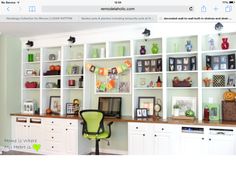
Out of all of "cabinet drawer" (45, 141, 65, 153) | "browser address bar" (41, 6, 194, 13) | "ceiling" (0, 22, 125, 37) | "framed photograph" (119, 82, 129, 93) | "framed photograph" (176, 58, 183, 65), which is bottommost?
"cabinet drawer" (45, 141, 65, 153)

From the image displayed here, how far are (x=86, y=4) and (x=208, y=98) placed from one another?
14.6 ft

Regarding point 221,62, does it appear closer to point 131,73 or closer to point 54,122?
point 131,73

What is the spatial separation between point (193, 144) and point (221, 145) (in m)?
0.44

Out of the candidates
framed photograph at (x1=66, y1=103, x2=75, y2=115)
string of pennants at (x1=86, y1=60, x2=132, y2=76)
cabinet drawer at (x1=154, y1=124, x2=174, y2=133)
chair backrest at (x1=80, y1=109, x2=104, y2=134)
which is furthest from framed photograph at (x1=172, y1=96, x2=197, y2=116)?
framed photograph at (x1=66, y1=103, x2=75, y2=115)

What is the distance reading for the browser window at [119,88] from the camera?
15.3 ft

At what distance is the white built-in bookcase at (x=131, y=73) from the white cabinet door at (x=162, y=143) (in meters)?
0.49

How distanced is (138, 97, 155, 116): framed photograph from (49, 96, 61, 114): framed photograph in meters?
1.98

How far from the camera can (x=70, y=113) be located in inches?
233

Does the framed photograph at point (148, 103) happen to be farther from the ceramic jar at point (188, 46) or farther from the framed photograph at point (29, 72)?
the framed photograph at point (29, 72)

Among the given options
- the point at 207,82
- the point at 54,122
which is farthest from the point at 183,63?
the point at 54,122

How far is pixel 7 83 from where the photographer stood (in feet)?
19.9

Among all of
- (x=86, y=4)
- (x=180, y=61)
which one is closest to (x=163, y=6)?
(x=86, y=4)

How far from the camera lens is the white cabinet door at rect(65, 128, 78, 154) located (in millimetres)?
5409

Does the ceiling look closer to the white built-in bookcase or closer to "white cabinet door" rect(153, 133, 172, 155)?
the white built-in bookcase
